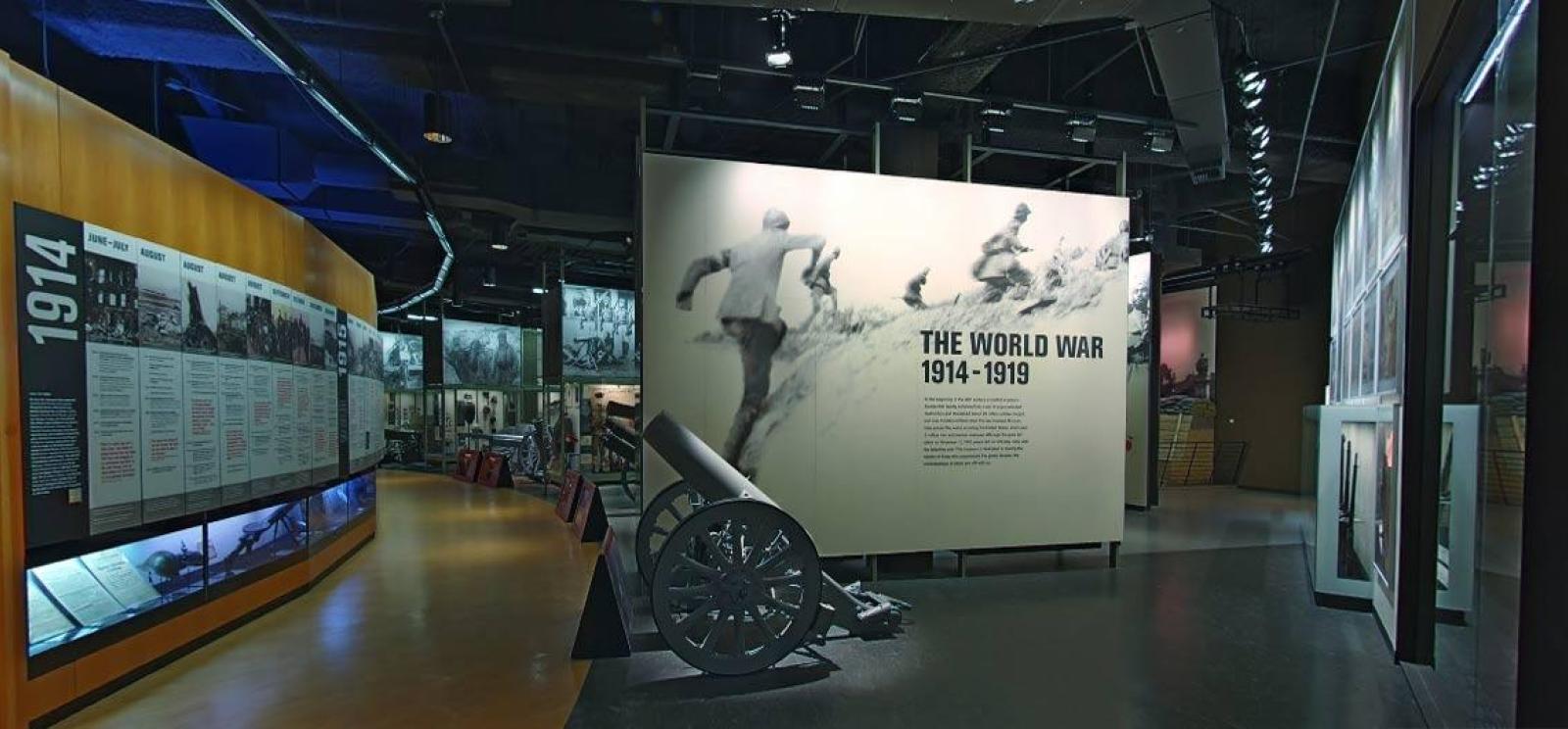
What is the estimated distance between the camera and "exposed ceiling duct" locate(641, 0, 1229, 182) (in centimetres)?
522

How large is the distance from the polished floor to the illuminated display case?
39 cm

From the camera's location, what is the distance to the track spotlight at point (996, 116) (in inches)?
301

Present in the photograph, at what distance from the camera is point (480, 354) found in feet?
61.8

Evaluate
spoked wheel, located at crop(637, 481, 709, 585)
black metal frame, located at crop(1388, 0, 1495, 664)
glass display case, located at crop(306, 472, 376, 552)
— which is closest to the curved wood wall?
glass display case, located at crop(306, 472, 376, 552)

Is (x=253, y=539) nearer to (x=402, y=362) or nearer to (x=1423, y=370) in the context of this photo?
(x=1423, y=370)

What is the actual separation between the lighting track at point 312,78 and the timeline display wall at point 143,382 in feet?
5.58

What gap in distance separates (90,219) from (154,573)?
228cm

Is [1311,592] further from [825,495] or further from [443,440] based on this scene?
[443,440]

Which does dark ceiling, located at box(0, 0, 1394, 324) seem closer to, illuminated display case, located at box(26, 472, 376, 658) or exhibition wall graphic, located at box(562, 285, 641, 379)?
exhibition wall graphic, located at box(562, 285, 641, 379)

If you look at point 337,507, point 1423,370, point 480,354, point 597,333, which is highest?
point 597,333

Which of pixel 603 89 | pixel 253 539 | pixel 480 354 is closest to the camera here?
pixel 253 539

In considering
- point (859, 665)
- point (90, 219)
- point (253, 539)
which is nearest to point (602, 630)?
point (859, 665)

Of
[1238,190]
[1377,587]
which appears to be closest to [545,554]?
[1377,587]

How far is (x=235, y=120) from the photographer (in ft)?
30.6
